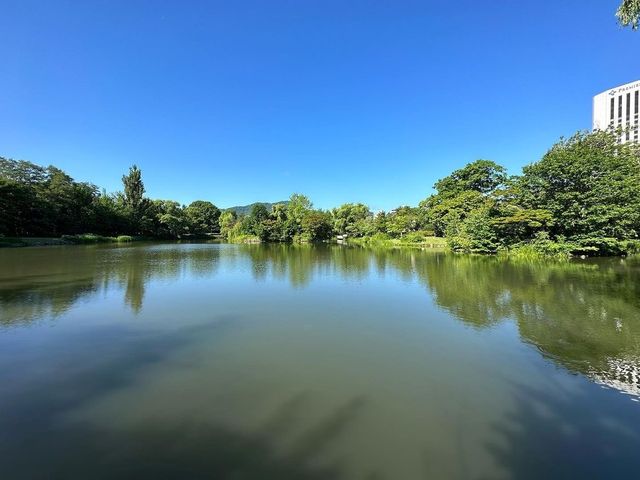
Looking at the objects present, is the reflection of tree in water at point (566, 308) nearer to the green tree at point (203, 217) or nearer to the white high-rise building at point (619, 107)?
the white high-rise building at point (619, 107)

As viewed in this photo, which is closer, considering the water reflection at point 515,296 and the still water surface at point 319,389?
the still water surface at point 319,389

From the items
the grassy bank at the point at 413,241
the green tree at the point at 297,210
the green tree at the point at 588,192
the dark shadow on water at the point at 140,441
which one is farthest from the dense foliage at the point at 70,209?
the green tree at the point at 588,192

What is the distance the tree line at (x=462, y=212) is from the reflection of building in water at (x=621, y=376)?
1948 cm

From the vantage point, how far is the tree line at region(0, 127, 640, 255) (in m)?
21.0

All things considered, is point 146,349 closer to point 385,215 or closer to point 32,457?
point 32,457

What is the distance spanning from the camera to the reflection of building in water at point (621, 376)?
4.22m

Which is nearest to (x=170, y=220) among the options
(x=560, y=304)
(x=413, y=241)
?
(x=413, y=241)

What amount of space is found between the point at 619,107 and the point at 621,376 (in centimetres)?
5032

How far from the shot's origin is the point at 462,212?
32.7 metres

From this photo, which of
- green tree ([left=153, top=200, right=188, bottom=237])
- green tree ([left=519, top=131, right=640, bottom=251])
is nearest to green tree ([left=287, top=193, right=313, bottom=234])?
green tree ([left=153, top=200, right=188, bottom=237])

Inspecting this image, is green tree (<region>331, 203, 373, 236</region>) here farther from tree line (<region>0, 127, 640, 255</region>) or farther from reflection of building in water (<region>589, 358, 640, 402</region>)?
reflection of building in water (<region>589, 358, 640, 402</region>)

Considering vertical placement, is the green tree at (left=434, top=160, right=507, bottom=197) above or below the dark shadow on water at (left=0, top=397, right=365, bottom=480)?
above

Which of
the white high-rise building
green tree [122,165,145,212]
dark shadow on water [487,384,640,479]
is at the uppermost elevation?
the white high-rise building

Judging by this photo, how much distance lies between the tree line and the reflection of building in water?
19481mm
